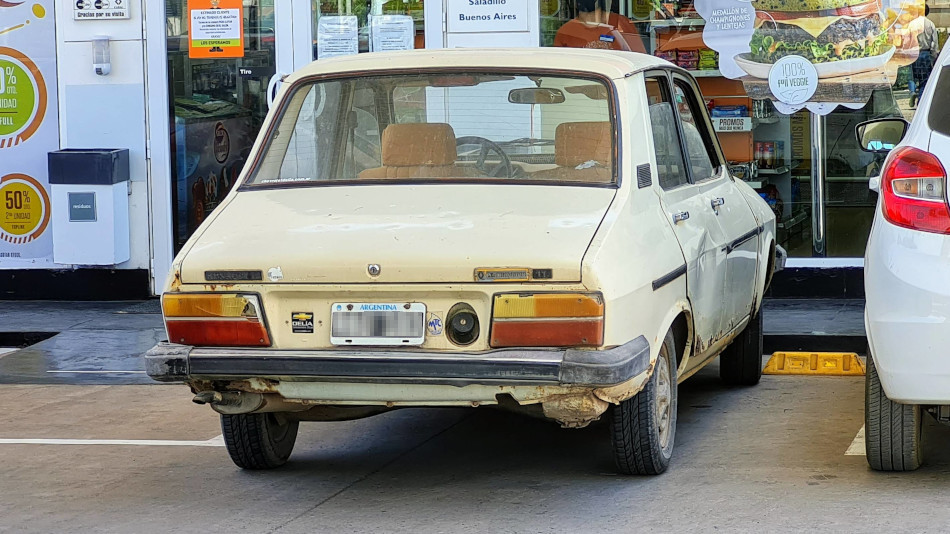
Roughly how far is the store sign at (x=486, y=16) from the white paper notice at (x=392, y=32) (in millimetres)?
314

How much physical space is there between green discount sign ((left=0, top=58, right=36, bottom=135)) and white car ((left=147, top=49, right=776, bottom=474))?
19.6ft

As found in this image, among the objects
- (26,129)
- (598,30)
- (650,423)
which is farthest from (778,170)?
(26,129)

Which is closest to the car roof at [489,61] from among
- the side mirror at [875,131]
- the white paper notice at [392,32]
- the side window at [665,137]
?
the side window at [665,137]

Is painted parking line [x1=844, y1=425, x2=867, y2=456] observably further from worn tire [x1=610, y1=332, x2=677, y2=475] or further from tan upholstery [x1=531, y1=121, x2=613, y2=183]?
tan upholstery [x1=531, y1=121, x2=613, y2=183]

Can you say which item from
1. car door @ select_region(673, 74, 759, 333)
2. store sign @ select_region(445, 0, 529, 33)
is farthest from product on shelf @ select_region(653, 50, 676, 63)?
car door @ select_region(673, 74, 759, 333)

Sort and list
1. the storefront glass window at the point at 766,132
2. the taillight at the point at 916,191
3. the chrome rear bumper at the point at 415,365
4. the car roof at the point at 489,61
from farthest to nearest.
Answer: the storefront glass window at the point at 766,132 < the car roof at the point at 489,61 < the taillight at the point at 916,191 < the chrome rear bumper at the point at 415,365

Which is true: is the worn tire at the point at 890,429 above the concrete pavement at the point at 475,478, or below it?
above

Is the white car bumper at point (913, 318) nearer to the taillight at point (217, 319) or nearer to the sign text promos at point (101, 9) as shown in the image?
the taillight at point (217, 319)

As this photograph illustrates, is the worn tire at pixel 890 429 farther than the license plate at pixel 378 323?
Yes

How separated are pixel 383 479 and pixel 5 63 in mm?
7003

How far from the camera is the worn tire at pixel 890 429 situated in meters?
5.30

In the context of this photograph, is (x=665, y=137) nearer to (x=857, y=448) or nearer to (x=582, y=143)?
(x=582, y=143)

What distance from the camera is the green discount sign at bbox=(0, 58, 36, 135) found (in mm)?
11406

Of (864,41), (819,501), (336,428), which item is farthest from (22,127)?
(819,501)
